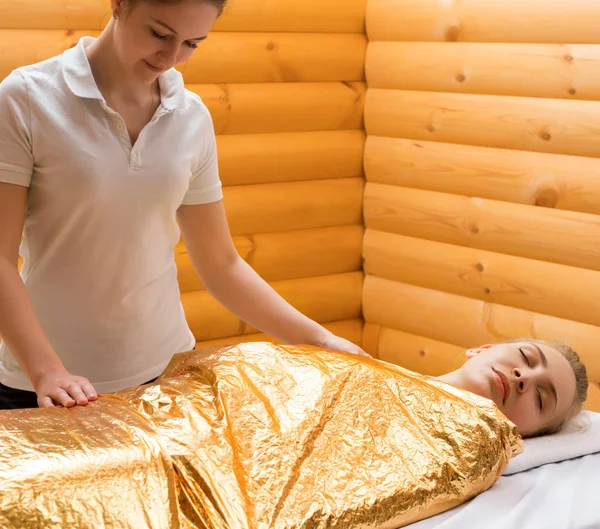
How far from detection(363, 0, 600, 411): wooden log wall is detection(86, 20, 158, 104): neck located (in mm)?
1874

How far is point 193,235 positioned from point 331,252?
1.94 meters

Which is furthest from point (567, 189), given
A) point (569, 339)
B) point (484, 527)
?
point (484, 527)

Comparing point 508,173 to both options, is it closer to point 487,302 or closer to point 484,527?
point 487,302

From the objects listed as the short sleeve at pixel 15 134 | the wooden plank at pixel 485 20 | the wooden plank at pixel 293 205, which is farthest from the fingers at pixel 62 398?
the wooden plank at pixel 485 20

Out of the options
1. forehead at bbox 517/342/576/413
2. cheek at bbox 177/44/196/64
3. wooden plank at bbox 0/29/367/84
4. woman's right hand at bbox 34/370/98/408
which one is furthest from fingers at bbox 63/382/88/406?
wooden plank at bbox 0/29/367/84

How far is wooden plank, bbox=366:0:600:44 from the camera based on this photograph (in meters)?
3.11

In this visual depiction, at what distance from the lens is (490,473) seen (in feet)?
5.94

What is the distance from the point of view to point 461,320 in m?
3.62

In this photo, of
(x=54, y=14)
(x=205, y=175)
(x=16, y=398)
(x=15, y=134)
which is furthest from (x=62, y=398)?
(x=54, y=14)

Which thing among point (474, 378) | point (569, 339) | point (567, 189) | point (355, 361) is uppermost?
point (567, 189)

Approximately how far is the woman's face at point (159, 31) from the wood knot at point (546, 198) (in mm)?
1916

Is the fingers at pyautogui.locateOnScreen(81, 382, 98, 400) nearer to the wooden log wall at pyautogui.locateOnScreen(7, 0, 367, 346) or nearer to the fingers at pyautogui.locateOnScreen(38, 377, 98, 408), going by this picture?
the fingers at pyautogui.locateOnScreen(38, 377, 98, 408)

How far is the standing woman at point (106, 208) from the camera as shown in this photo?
5.46ft

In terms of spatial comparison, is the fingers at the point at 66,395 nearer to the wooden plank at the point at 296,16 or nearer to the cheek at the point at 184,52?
the cheek at the point at 184,52
